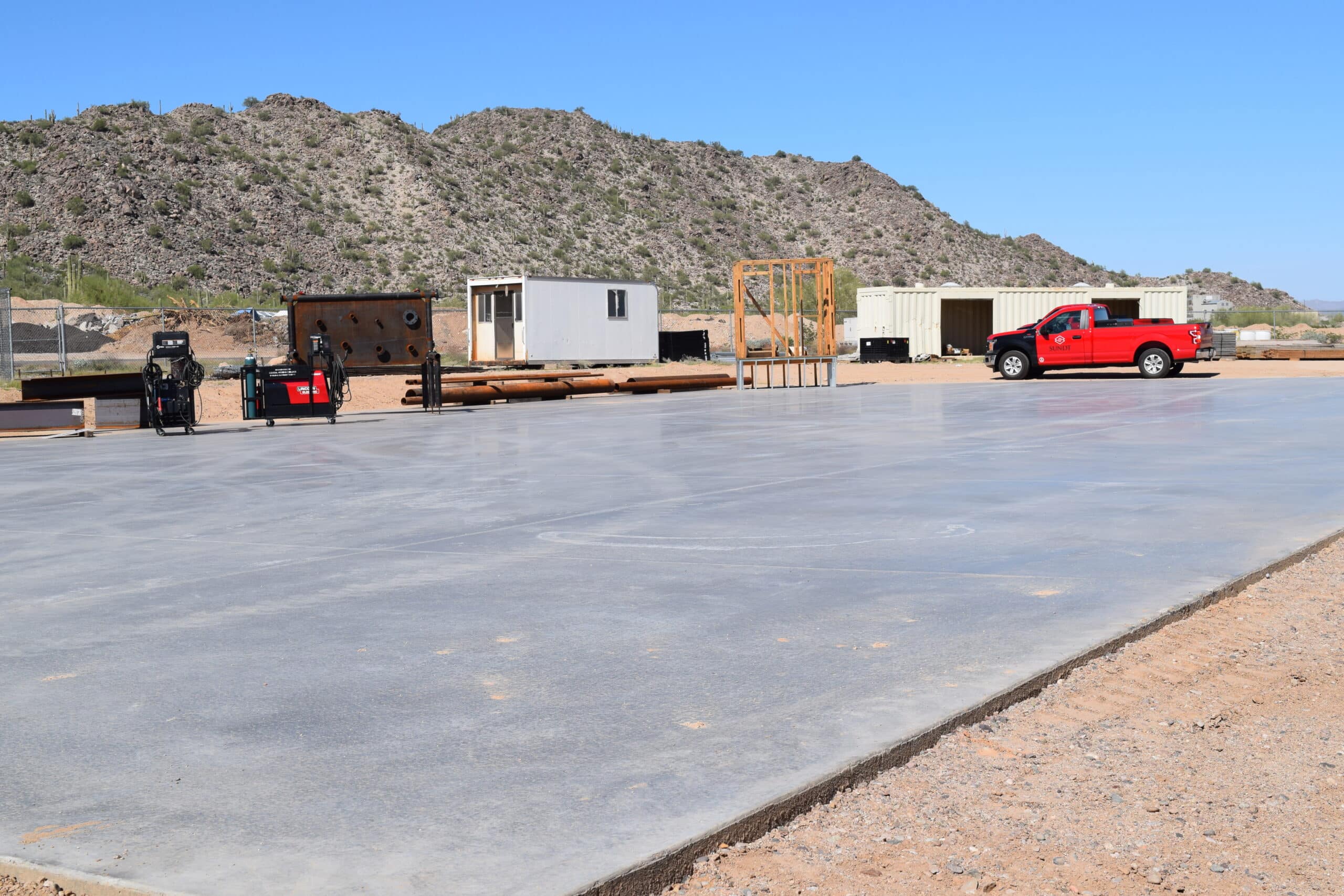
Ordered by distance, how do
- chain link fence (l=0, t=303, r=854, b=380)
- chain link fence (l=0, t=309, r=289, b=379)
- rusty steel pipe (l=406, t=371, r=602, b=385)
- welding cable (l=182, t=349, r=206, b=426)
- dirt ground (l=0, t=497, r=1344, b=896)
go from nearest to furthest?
1. dirt ground (l=0, t=497, r=1344, b=896)
2. welding cable (l=182, t=349, r=206, b=426)
3. rusty steel pipe (l=406, t=371, r=602, b=385)
4. chain link fence (l=0, t=309, r=289, b=379)
5. chain link fence (l=0, t=303, r=854, b=380)

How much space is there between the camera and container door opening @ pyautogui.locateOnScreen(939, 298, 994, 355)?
5919 cm

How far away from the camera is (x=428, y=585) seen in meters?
8.38

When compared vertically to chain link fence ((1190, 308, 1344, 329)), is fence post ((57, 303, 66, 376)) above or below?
below

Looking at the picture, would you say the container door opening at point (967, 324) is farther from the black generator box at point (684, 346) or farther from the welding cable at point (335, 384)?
the welding cable at point (335, 384)

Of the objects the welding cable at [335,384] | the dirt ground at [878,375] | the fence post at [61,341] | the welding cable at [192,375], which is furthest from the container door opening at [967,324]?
the welding cable at [192,375]

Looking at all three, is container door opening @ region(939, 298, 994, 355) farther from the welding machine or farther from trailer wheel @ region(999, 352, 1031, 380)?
the welding machine

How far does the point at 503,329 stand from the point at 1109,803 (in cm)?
4223

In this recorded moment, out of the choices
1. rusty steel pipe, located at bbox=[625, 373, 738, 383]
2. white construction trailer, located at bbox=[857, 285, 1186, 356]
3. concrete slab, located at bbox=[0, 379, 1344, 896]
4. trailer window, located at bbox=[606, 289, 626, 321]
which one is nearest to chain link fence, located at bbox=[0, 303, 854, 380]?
trailer window, located at bbox=[606, 289, 626, 321]

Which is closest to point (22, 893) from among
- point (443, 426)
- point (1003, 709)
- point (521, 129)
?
point (1003, 709)

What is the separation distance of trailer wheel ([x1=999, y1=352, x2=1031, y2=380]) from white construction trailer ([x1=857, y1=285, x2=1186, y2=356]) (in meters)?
13.5

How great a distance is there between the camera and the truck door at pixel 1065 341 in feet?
127

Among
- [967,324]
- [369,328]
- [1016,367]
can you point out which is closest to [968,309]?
[967,324]

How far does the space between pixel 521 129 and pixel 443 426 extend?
290 ft

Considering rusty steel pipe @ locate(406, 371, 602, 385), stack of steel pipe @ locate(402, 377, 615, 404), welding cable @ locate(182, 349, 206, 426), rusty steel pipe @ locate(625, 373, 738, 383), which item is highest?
welding cable @ locate(182, 349, 206, 426)
